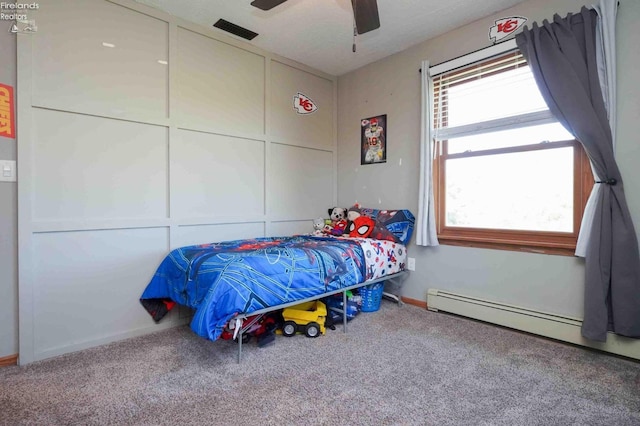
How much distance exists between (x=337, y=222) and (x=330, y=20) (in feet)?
6.44

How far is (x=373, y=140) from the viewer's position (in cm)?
373

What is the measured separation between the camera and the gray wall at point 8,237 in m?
2.07

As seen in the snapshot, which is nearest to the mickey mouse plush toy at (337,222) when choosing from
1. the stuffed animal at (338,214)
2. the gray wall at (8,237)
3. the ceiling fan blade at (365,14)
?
the stuffed animal at (338,214)

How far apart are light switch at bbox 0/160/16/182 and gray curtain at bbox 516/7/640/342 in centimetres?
376

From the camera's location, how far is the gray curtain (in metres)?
2.09

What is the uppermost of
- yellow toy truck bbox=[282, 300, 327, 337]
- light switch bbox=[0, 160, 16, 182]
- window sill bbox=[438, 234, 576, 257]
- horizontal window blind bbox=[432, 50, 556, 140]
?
horizontal window blind bbox=[432, 50, 556, 140]

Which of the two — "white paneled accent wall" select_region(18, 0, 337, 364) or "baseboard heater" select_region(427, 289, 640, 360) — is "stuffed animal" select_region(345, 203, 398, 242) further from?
"white paneled accent wall" select_region(18, 0, 337, 364)

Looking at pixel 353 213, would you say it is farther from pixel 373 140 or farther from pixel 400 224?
pixel 373 140

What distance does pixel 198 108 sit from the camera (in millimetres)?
2920

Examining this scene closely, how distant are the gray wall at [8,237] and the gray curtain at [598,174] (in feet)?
12.2

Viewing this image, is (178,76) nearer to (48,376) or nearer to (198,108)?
(198,108)

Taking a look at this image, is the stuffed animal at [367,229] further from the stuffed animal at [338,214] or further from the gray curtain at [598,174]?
the gray curtain at [598,174]

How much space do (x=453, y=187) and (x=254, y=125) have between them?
2089 mm

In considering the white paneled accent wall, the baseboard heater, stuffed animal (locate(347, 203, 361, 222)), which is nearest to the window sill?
the baseboard heater
